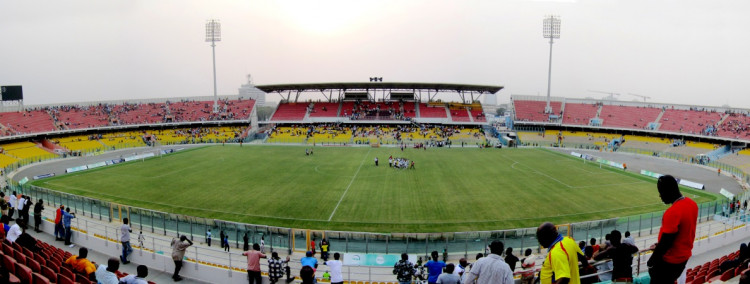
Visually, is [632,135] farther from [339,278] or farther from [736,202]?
[339,278]

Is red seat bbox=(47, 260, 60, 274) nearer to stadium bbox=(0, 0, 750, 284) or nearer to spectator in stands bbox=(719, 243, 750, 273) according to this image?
stadium bbox=(0, 0, 750, 284)

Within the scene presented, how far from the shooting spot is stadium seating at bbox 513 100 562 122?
6956 centimetres

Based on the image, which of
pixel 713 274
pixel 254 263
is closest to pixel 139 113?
pixel 254 263

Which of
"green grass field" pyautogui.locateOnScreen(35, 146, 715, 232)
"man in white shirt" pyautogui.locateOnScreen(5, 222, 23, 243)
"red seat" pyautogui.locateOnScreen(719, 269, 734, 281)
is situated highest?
"red seat" pyautogui.locateOnScreen(719, 269, 734, 281)

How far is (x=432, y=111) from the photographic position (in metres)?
74.8

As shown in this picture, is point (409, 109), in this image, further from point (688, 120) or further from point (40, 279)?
point (40, 279)

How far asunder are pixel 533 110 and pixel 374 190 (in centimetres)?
5414

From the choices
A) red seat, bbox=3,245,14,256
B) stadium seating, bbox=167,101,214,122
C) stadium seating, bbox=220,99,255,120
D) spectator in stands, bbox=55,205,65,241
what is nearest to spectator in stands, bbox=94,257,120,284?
red seat, bbox=3,245,14,256

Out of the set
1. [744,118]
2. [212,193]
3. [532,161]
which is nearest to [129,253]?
[212,193]

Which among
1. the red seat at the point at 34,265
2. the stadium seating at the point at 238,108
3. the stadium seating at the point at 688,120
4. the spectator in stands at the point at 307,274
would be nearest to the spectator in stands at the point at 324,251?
the red seat at the point at 34,265

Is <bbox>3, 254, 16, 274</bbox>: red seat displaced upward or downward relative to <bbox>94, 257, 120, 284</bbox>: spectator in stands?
upward

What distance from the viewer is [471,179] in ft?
102

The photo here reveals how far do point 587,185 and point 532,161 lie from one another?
12.5m

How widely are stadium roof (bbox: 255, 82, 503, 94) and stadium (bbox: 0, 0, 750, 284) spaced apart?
58 centimetres
